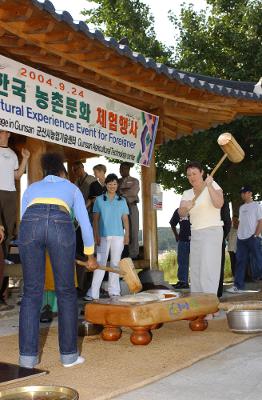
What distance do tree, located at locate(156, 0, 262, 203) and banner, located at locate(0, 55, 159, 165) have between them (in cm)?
680

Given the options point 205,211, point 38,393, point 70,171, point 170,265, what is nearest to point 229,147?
point 205,211

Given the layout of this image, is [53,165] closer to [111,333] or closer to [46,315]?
[111,333]

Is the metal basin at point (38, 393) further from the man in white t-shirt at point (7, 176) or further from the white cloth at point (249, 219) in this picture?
the white cloth at point (249, 219)

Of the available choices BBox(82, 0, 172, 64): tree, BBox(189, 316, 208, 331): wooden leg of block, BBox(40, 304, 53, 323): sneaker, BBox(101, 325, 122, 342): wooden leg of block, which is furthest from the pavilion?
BBox(82, 0, 172, 64): tree

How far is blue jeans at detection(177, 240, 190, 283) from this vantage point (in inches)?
381

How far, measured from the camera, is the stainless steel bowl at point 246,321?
5.23 meters

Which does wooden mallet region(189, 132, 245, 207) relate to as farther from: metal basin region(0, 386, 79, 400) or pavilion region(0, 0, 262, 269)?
metal basin region(0, 386, 79, 400)

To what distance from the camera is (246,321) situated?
5230 mm

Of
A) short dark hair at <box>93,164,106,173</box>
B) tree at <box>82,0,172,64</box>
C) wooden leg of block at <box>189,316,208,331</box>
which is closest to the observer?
wooden leg of block at <box>189,316,208,331</box>

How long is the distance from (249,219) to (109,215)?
2957 mm

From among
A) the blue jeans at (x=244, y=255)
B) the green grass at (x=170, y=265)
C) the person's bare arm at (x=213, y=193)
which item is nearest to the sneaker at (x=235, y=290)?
the blue jeans at (x=244, y=255)

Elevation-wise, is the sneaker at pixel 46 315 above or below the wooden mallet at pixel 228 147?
below

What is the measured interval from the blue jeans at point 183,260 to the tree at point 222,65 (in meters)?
5.43

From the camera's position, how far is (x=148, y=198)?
8.85 metres
